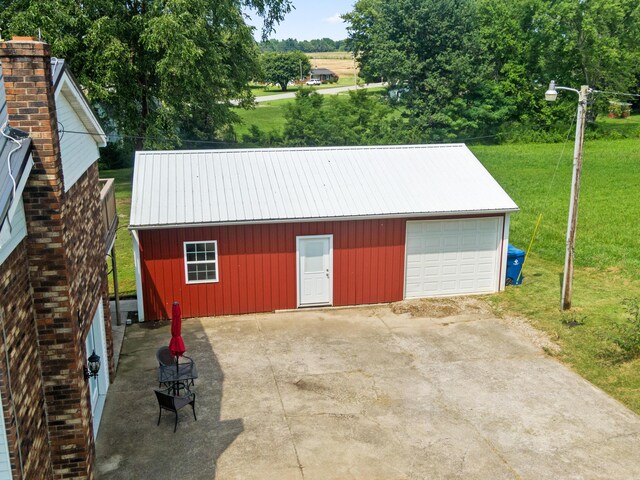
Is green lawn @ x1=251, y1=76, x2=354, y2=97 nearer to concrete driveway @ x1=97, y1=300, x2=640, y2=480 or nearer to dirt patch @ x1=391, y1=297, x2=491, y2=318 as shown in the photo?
dirt patch @ x1=391, y1=297, x2=491, y2=318

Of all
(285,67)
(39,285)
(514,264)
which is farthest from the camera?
(285,67)

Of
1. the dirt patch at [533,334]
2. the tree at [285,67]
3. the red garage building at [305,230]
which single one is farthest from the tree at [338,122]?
the tree at [285,67]

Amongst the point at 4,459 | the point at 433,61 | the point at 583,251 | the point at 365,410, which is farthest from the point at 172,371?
the point at 433,61

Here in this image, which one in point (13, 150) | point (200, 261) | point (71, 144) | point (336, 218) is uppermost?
point (13, 150)

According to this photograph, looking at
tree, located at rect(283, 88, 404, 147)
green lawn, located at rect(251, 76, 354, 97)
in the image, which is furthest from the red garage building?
green lawn, located at rect(251, 76, 354, 97)

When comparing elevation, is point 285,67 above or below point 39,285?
above

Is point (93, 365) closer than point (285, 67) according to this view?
Yes

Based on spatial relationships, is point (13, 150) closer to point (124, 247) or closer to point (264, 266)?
point (264, 266)
